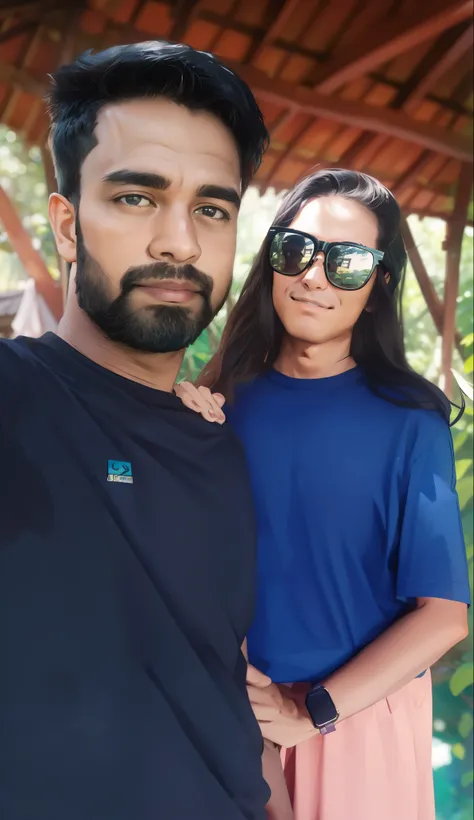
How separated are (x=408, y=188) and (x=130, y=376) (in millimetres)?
1288

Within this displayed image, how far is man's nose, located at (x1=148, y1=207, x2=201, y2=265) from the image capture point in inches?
34.4

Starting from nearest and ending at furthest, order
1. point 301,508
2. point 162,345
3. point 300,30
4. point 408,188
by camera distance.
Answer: point 162,345 < point 301,508 < point 300,30 < point 408,188

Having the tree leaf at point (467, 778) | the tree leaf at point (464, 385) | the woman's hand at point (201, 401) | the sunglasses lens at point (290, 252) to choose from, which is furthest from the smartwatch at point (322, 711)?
the tree leaf at point (467, 778)

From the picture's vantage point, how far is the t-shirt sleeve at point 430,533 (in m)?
1.07

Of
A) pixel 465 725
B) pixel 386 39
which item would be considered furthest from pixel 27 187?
pixel 465 725

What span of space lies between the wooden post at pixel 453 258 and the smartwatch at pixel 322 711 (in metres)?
1.22

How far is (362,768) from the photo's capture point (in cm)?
114

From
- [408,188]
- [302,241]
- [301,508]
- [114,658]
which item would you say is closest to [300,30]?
[408,188]

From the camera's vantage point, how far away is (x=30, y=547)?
76 centimetres

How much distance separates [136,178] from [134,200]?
0.10 ft

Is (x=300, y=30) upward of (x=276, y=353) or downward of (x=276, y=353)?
upward

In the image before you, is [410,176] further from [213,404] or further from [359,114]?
[213,404]

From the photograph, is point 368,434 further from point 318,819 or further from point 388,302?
point 318,819


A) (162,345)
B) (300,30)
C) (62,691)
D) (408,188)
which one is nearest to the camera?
(62,691)
